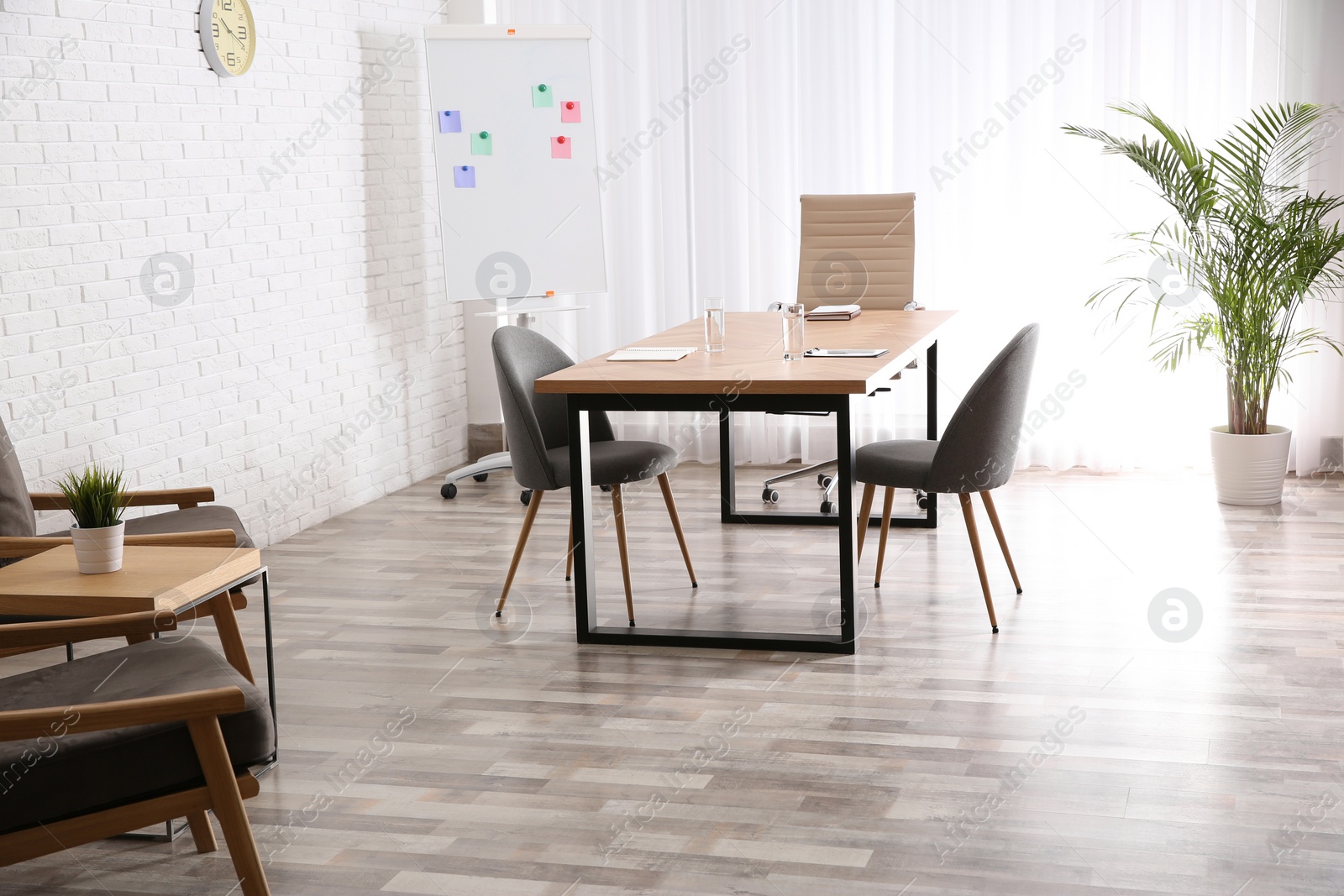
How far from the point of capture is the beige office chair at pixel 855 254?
204 inches

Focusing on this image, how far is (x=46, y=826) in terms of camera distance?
2.00m

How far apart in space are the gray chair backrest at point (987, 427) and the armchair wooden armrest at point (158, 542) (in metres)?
1.91

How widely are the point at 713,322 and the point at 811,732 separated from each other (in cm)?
139

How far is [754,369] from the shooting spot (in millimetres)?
3547

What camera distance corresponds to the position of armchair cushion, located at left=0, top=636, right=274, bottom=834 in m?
1.98

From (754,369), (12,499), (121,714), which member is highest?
(754,369)

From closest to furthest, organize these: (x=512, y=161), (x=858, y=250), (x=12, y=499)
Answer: (x=12, y=499) → (x=858, y=250) → (x=512, y=161)

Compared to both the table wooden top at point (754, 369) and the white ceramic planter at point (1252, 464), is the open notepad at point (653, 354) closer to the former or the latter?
the table wooden top at point (754, 369)

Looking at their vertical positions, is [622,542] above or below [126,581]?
below

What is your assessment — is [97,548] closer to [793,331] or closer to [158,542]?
[158,542]

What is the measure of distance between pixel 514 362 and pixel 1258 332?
9.32 feet

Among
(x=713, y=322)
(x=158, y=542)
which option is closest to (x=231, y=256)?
(x=713, y=322)

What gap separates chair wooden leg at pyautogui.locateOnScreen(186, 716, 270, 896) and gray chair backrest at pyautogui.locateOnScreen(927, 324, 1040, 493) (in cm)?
218

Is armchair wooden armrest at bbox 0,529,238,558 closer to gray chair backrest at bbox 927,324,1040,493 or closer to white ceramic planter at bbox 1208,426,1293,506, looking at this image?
gray chair backrest at bbox 927,324,1040,493
